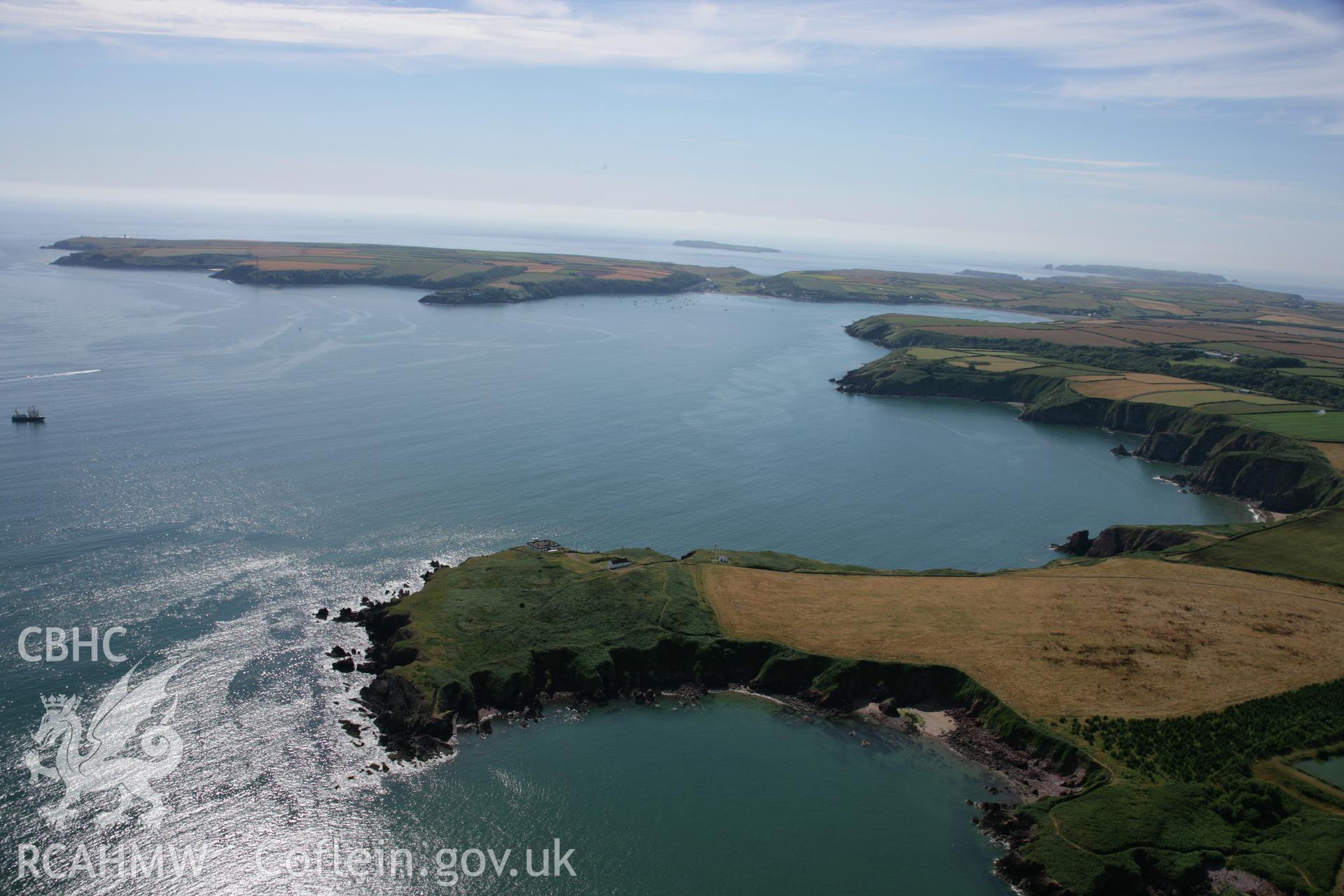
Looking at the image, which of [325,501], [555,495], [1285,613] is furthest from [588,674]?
[1285,613]

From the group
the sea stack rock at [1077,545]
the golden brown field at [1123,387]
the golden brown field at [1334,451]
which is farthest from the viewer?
the golden brown field at [1123,387]

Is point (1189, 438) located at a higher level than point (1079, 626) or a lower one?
higher

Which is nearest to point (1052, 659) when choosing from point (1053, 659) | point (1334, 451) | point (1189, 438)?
point (1053, 659)

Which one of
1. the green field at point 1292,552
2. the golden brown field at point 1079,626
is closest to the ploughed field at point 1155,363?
the green field at point 1292,552

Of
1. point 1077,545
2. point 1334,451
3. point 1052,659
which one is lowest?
point 1052,659

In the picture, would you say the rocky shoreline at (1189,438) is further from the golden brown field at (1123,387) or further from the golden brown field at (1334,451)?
the golden brown field at (1123,387)

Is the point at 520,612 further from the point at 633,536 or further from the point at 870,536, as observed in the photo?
the point at 870,536

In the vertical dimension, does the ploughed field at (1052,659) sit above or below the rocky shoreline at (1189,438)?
below

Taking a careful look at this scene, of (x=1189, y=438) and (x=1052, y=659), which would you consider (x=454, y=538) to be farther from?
(x=1189, y=438)

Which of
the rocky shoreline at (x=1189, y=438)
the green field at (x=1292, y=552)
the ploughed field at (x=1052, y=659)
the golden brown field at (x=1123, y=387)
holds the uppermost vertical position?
the golden brown field at (x=1123, y=387)
